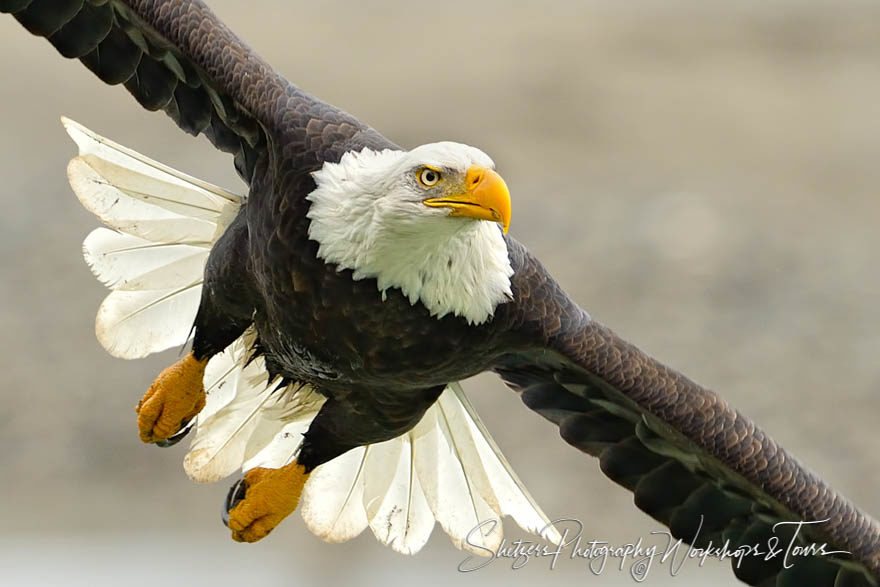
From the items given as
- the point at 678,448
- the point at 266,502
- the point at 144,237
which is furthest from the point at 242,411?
the point at 678,448

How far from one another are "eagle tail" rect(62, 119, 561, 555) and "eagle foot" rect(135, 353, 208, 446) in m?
0.18

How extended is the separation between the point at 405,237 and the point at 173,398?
135 centimetres

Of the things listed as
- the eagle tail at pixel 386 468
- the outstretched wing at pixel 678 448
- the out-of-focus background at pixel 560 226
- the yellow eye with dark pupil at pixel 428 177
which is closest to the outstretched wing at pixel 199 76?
the yellow eye with dark pupil at pixel 428 177

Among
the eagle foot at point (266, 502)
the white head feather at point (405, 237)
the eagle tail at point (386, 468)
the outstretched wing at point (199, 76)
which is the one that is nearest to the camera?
the white head feather at point (405, 237)

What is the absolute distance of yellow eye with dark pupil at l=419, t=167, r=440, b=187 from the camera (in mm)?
3965

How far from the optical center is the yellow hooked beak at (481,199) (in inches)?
153

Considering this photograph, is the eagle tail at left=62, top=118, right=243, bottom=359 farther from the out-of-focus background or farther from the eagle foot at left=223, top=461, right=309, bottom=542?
the out-of-focus background

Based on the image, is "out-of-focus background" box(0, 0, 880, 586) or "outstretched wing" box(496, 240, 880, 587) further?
"out-of-focus background" box(0, 0, 880, 586)

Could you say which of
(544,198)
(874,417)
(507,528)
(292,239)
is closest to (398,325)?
(292,239)

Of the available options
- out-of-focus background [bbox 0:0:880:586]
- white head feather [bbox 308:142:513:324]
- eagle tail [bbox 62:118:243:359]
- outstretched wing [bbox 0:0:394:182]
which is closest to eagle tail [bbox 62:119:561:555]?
eagle tail [bbox 62:118:243:359]

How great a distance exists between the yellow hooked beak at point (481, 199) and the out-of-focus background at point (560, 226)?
373 cm

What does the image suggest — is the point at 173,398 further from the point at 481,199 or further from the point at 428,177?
the point at 481,199

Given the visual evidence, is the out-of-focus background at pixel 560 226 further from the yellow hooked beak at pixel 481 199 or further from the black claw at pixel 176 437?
the yellow hooked beak at pixel 481 199

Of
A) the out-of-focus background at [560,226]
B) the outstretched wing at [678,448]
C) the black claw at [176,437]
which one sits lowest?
the black claw at [176,437]
